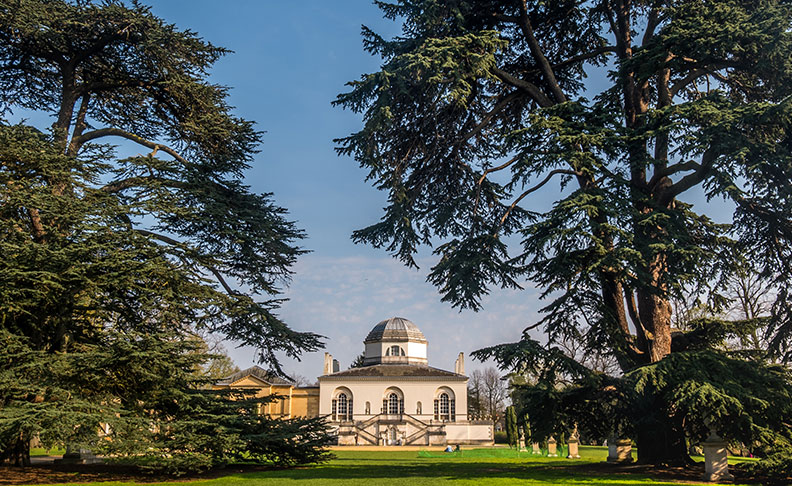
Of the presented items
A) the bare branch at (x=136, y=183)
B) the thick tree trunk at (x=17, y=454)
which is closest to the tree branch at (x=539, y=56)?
the bare branch at (x=136, y=183)

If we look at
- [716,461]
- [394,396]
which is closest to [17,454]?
[716,461]

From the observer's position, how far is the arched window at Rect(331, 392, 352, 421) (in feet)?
168

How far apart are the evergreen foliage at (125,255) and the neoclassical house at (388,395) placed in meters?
30.4

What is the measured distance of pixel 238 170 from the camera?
17344 mm

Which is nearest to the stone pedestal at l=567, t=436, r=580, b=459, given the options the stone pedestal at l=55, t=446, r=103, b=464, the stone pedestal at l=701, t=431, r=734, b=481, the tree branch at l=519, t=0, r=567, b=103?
the stone pedestal at l=701, t=431, r=734, b=481

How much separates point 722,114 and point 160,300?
12.7 m

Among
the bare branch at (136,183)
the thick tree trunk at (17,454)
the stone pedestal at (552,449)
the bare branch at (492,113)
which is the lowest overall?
the stone pedestal at (552,449)

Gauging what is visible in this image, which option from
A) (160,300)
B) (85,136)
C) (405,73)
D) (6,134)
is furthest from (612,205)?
(85,136)

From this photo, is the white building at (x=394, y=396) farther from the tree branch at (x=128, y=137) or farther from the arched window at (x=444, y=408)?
the tree branch at (x=128, y=137)

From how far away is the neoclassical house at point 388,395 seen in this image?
150 ft

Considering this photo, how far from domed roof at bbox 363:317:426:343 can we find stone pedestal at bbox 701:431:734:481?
43.8 metres

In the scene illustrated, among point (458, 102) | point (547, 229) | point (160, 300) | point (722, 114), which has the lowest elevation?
point (160, 300)

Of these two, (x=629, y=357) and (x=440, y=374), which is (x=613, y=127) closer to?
(x=629, y=357)

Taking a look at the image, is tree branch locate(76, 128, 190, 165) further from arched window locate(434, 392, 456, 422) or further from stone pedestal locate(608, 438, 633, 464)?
arched window locate(434, 392, 456, 422)
